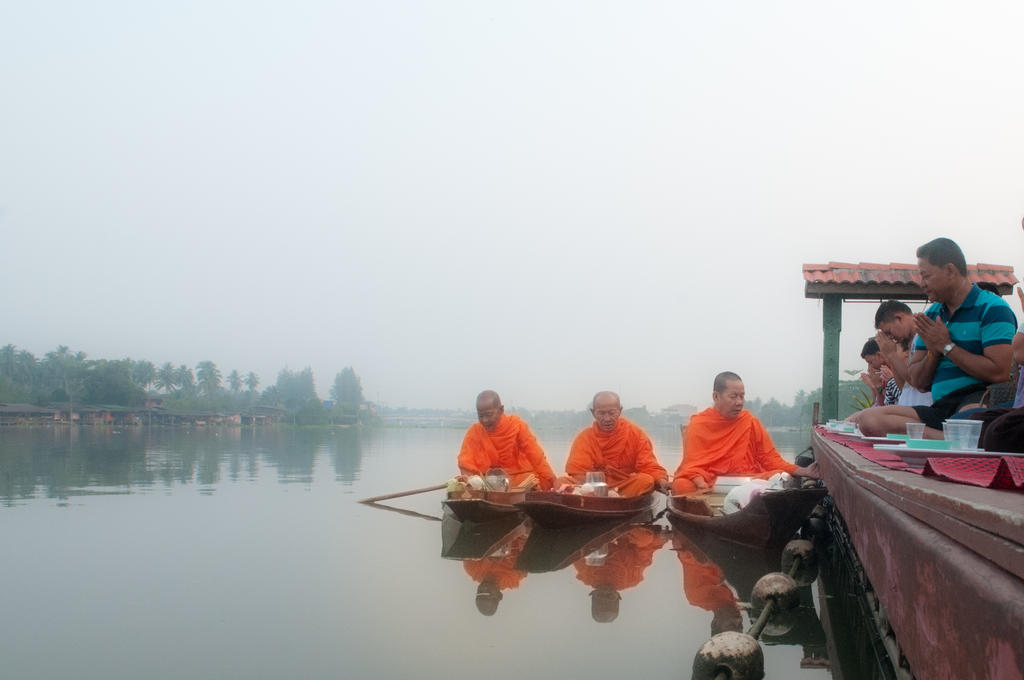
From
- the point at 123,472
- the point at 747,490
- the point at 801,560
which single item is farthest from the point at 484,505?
the point at 123,472

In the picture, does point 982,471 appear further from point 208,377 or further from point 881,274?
point 208,377

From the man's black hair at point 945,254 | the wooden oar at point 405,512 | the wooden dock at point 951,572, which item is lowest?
the wooden oar at point 405,512

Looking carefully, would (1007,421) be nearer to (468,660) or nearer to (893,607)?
(893,607)

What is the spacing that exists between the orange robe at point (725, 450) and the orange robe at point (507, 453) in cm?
156

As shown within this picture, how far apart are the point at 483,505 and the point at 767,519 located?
8.28 ft

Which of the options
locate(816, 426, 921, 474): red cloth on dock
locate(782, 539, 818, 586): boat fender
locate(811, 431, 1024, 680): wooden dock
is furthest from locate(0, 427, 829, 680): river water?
locate(811, 431, 1024, 680): wooden dock

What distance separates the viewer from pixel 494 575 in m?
5.86

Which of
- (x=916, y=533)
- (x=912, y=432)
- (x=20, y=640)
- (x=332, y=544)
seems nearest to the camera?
(x=916, y=533)

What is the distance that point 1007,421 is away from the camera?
274 cm

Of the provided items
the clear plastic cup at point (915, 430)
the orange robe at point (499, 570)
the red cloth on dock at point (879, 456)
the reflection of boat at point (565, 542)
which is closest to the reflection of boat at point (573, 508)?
the reflection of boat at point (565, 542)

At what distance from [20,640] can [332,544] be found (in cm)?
315

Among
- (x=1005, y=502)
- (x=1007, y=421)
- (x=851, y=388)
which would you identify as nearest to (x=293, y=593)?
(x=1007, y=421)

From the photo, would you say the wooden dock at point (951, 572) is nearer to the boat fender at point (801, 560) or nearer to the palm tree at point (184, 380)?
the boat fender at point (801, 560)

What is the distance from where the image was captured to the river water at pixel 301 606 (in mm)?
3887
